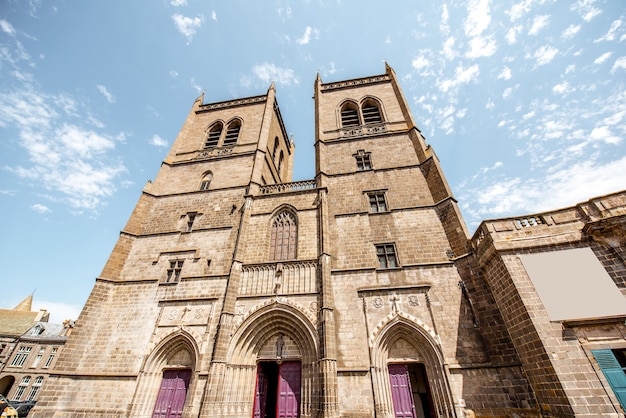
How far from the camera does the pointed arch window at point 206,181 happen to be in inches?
596

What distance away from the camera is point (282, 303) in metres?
9.84

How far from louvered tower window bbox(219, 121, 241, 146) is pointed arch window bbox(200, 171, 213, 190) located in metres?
2.99

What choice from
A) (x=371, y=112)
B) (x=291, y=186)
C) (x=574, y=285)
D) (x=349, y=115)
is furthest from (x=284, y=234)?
(x=371, y=112)

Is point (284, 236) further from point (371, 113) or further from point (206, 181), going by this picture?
point (371, 113)

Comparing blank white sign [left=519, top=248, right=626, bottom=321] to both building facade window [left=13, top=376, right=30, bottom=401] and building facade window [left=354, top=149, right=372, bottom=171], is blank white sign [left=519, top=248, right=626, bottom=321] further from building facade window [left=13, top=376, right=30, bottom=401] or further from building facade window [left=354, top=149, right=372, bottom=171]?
building facade window [left=13, top=376, right=30, bottom=401]

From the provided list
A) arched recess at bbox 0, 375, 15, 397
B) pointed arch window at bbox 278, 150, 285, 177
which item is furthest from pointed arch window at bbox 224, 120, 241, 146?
arched recess at bbox 0, 375, 15, 397

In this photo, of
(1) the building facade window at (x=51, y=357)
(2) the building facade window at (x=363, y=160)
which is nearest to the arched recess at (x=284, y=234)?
(2) the building facade window at (x=363, y=160)

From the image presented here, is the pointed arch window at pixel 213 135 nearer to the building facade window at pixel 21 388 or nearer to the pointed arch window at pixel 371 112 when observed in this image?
the pointed arch window at pixel 371 112

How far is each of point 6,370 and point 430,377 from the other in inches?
1582

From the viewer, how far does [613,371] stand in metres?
5.91

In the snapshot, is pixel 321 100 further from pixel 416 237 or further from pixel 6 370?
pixel 6 370

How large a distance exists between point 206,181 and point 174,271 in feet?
19.2

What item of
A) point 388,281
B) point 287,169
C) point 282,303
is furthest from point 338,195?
point 287,169

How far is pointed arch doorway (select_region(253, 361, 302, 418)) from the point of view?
8.74m
